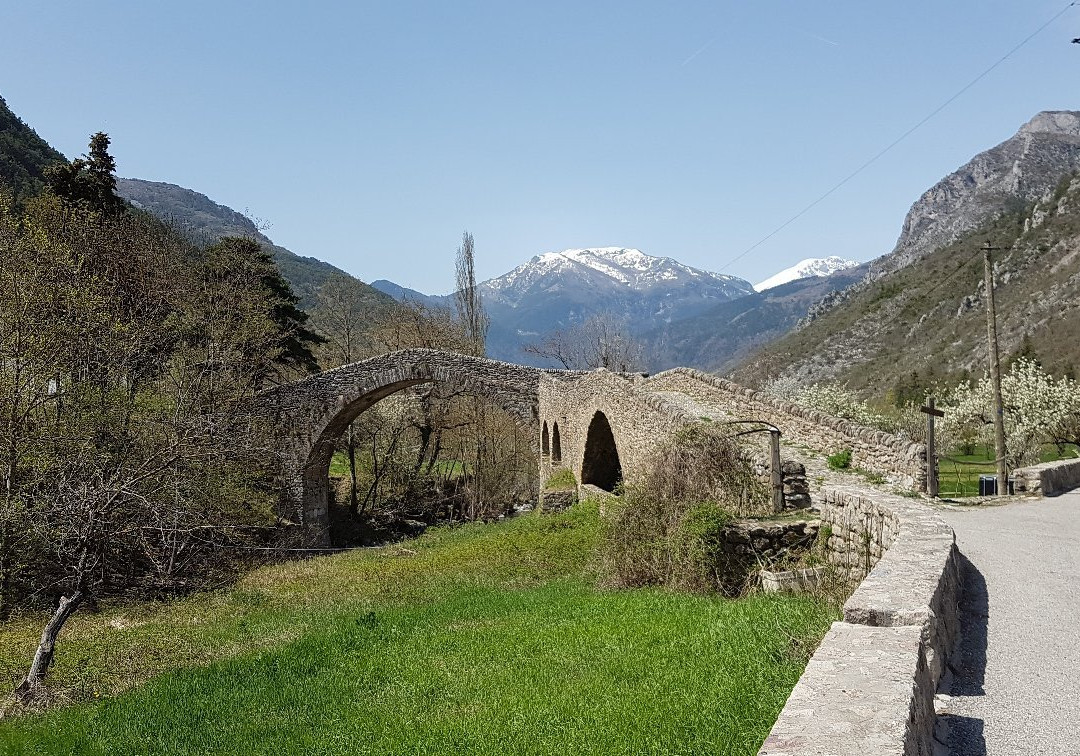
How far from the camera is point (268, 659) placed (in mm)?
8266

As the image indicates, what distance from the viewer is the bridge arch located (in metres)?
24.8

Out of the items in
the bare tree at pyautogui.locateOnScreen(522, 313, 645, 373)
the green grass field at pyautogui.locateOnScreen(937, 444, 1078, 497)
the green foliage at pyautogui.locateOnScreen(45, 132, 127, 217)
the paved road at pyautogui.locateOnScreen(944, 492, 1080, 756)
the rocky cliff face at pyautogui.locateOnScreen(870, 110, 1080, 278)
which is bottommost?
the green grass field at pyautogui.locateOnScreen(937, 444, 1078, 497)

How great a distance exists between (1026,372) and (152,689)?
35.0m

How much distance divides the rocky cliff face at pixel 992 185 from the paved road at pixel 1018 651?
105312 millimetres

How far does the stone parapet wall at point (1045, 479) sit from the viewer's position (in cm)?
1494

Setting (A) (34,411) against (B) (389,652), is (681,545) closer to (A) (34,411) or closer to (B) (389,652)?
(B) (389,652)

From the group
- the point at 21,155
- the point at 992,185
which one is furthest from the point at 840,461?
the point at 992,185

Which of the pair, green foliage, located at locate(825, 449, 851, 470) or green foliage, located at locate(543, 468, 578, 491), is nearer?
green foliage, located at locate(825, 449, 851, 470)

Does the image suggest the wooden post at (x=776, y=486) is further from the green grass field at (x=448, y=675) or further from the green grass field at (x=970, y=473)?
the green grass field at (x=970, y=473)

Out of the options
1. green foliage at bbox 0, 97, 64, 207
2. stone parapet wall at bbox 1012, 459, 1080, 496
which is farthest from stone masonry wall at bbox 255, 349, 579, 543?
green foliage at bbox 0, 97, 64, 207

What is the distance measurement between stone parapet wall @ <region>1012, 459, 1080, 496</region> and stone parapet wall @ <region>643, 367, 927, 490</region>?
442 centimetres

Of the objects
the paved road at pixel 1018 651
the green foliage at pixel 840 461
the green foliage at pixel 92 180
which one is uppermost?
the green foliage at pixel 92 180

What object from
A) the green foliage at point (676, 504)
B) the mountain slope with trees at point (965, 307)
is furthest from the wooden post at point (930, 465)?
the mountain slope with trees at point (965, 307)

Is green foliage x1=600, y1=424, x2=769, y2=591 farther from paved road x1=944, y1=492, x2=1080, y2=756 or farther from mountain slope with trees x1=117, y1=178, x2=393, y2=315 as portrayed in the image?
mountain slope with trees x1=117, y1=178, x2=393, y2=315
